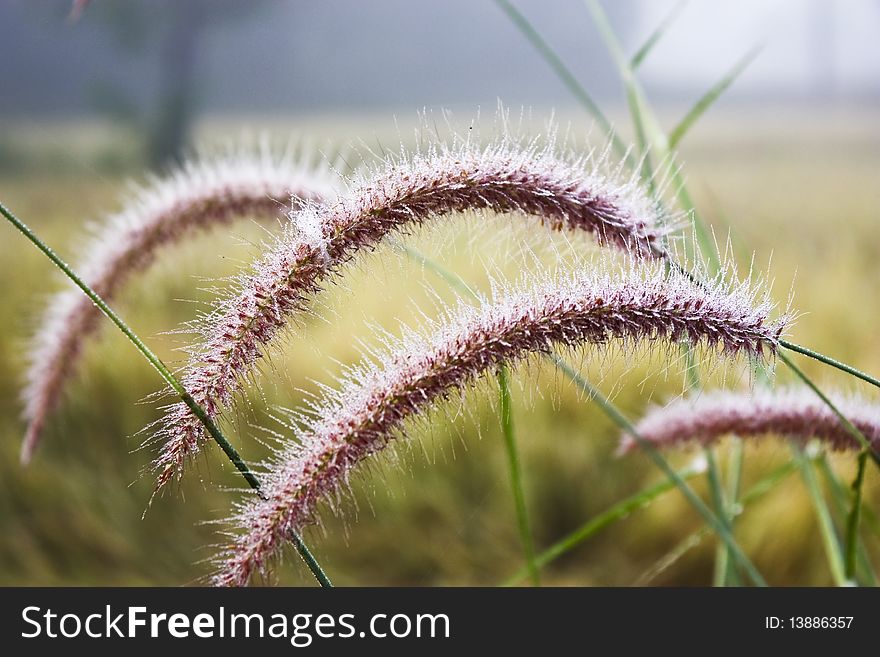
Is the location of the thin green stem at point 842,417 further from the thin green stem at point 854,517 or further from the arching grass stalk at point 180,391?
the arching grass stalk at point 180,391

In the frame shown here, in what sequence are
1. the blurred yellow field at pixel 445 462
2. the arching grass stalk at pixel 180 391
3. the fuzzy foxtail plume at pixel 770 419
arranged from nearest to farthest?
the arching grass stalk at pixel 180 391
the fuzzy foxtail plume at pixel 770 419
the blurred yellow field at pixel 445 462

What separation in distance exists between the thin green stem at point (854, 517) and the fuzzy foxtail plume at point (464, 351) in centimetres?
9

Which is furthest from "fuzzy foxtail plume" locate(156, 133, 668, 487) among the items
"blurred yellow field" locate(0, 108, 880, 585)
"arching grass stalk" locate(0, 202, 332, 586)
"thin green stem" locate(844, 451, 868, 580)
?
"blurred yellow field" locate(0, 108, 880, 585)

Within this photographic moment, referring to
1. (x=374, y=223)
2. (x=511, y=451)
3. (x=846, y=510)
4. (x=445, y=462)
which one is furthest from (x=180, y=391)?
(x=445, y=462)

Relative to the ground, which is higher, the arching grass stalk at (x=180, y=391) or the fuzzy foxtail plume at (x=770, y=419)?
the fuzzy foxtail plume at (x=770, y=419)

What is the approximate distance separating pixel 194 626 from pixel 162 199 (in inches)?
7.2

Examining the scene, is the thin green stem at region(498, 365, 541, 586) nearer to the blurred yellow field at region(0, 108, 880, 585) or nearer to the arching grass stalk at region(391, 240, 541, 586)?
the arching grass stalk at region(391, 240, 541, 586)

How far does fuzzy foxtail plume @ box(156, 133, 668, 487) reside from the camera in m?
0.20

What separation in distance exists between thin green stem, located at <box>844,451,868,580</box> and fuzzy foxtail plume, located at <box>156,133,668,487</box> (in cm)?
12

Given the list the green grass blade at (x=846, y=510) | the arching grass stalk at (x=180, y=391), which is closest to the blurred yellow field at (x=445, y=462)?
the green grass blade at (x=846, y=510)

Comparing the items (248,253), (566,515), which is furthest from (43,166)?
(248,253)

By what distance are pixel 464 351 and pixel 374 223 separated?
43 mm

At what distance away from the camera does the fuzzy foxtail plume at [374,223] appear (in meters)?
0.20

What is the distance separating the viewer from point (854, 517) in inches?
11.8
